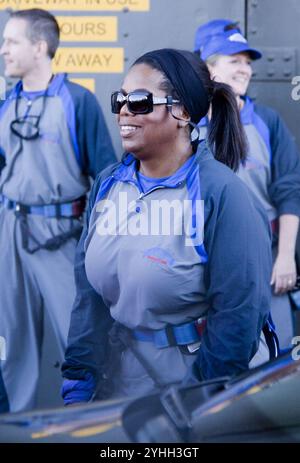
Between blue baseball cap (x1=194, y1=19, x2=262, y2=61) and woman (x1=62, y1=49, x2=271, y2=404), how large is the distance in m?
1.00

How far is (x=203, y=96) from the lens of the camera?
3.00 metres

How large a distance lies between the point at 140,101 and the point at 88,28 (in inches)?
47.9

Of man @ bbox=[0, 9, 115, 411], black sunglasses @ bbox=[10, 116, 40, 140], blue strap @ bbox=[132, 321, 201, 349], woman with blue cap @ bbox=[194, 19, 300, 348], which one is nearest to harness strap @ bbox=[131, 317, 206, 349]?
blue strap @ bbox=[132, 321, 201, 349]

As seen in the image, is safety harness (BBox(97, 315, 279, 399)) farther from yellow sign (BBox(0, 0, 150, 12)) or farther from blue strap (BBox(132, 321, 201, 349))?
yellow sign (BBox(0, 0, 150, 12))

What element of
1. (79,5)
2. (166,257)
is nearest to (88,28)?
(79,5)

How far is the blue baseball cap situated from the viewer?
3998mm

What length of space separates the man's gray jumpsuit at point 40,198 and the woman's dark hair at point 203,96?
3.31 ft

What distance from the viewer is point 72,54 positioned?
4082mm

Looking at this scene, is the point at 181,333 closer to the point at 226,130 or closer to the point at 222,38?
the point at 226,130

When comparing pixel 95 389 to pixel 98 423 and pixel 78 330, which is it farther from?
pixel 98 423

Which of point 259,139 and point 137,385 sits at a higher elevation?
point 259,139
